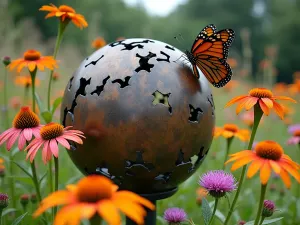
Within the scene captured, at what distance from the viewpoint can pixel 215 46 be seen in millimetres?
2082

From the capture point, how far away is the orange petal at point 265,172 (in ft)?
4.39

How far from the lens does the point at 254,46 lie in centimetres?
2656

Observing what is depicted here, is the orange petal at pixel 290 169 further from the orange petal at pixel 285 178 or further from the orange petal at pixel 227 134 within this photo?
the orange petal at pixel 227 134

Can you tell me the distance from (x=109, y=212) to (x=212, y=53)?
4.43 feet

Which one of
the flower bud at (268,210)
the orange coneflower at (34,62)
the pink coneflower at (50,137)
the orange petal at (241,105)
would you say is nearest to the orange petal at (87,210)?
the pink coneflower at (50,137)

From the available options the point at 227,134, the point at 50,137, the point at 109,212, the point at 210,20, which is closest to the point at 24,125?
the point at 50,137

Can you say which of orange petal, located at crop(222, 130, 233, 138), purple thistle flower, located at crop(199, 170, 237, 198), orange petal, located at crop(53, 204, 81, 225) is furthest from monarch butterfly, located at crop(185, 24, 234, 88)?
orange petal, located at crop(53, 204, 81, 225)

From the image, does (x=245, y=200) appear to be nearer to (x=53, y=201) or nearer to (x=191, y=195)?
(x=191, y=195)

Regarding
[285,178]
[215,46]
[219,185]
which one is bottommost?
[219,185]

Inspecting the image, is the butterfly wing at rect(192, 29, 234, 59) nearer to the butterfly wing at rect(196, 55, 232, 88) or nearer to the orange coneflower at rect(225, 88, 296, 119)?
the butterfly wing at rect(196, 55, 232, 88)

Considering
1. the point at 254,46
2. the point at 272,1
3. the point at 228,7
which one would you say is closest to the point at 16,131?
the point at 254,46

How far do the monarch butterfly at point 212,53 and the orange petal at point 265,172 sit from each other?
778 millimetres

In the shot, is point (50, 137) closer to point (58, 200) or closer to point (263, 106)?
point (58, 200)

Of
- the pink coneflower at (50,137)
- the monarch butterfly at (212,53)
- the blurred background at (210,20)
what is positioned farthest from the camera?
the blurred background at (210,20)
